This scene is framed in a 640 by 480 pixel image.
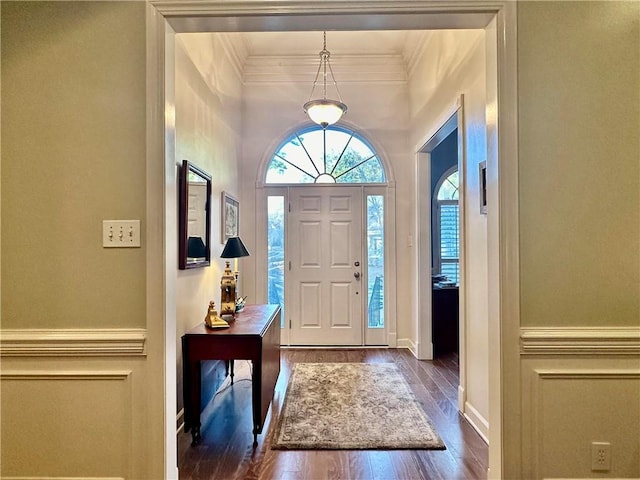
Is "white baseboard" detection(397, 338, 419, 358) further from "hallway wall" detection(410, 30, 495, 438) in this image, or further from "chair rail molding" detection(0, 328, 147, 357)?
"chair rail molding" detection(0, 328, 147, 357)

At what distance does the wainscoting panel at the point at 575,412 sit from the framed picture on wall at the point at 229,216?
9.28ft

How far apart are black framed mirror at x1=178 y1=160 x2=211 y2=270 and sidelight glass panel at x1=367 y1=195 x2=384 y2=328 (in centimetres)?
216

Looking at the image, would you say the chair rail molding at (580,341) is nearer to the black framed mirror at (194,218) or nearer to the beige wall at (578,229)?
the beige wall at (578,229)

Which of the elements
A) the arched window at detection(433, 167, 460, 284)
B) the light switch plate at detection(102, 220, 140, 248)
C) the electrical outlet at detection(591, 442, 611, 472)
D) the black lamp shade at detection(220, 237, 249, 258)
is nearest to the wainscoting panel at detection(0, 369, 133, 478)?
the light switch plate at detection(102, 220, 140, 248)

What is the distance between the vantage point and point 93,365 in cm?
161

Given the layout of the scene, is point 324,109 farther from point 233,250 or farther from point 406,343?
point 406,343

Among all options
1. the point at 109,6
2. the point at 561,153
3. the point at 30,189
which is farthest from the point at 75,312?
the point at 561,153

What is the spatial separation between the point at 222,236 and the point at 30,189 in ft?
6.68

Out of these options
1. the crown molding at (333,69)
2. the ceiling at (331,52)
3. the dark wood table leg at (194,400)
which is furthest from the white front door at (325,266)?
the dark wood table leg at (194,400)

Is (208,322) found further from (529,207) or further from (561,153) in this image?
(561,153)

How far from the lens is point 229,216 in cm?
391

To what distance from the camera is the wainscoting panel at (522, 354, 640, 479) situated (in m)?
1.58

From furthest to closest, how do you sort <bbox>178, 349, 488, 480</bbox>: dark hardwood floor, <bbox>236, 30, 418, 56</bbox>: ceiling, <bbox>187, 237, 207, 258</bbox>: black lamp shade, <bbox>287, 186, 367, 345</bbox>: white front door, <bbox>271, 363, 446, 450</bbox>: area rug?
<bbox>287, 186, 367, 345</bbox>: white front door, <bbox>236, 30, 418, 56</bbox>: ceiling, <bbox>187, 237, 207, 258</bbox>: black lamp shade, <bbox>271, 363, 446, 450</bbox>: area rug, <bbox>178, 349, 488, 480</bbox>: dark hardwood floor

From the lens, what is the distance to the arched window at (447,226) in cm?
565
